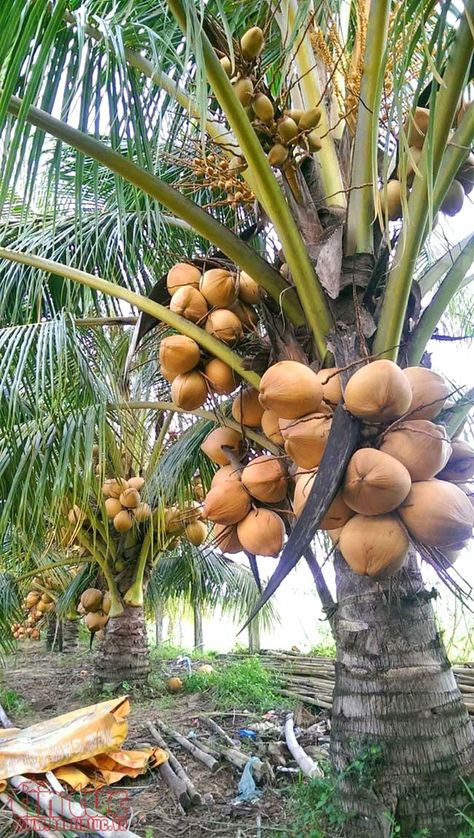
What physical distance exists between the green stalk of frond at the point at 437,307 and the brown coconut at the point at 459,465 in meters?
0.27

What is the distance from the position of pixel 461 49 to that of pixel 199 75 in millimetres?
507

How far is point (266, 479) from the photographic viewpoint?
1517mm

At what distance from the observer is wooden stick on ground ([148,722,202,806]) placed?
2.50 meters

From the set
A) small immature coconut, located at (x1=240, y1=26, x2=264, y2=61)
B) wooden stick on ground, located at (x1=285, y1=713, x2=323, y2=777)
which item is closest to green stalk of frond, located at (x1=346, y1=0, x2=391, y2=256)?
small immature coconut, located at (x1=240, y1=26, x2=264, y2=61)

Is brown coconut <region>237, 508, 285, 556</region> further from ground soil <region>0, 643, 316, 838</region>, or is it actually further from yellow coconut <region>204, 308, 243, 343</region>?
ground soil <region>0, 643, 316, 838</region>

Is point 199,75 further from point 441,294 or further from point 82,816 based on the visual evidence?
point 82,816

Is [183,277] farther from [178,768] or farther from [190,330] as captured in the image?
[178,768]

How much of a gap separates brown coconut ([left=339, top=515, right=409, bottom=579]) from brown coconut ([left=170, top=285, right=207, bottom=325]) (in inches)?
30.5

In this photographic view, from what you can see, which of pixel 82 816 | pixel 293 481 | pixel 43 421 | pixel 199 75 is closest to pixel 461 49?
pixel 199 75

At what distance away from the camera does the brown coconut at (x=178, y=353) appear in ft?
5.44

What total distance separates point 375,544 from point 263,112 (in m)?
1.07

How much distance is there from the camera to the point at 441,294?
1612 mm

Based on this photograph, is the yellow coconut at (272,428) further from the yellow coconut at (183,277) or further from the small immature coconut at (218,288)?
the yellow coconut at (183,277)

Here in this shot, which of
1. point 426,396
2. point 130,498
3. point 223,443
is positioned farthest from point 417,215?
point 130,498
